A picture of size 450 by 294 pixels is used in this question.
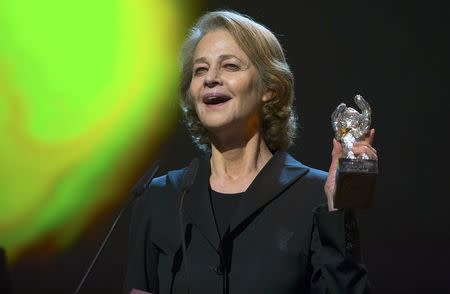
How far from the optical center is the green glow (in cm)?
222

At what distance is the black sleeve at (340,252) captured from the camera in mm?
1240

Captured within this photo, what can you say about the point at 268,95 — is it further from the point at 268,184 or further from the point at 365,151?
the point at 365,151

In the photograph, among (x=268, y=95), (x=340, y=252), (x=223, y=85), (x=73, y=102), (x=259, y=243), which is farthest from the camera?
(x=73, y=102)

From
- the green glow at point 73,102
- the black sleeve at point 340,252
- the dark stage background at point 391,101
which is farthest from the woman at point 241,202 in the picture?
the green glow at point 73,102

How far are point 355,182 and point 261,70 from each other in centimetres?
52

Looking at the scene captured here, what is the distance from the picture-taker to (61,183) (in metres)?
2.26

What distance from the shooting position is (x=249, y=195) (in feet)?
4.81

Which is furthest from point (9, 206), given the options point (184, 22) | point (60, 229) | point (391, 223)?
point (391, 223)

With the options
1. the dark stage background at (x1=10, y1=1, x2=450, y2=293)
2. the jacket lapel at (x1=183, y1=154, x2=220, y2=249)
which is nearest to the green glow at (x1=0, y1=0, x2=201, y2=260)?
the dark stage background at (x1=10, y1=1, x2=450, y2=293)

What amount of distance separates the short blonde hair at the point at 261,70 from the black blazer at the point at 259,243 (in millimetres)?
106

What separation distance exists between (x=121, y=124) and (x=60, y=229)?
429mm

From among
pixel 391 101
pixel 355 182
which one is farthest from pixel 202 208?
pixel 391 101

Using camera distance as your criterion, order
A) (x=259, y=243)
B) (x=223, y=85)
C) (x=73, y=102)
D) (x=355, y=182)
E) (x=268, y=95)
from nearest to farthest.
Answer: (x=355, y=182)
(x=259, y=243)
(x=223, y=85)
(x=268, y=95)
(x=73, y=102)

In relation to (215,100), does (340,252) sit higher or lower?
lower
